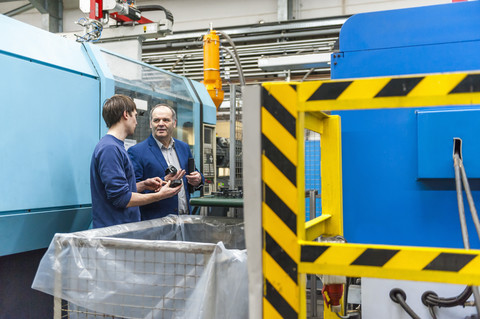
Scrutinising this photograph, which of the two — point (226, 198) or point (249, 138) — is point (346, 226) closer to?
point (249, 138)

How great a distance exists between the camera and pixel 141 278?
57.1 inches

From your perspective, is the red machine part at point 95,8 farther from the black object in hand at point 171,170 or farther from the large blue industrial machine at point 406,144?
the large blue industrial machine at point 406,144

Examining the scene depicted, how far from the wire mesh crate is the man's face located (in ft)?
3.95

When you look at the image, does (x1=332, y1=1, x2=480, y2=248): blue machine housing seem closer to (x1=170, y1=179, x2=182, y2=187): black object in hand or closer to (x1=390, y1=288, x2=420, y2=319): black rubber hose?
(x1=390, y1=288, x2=420, y2=319): black rubber hose

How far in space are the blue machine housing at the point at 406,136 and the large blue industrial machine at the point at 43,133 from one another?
1.42 metres

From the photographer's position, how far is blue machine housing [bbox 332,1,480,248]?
1.49 metres

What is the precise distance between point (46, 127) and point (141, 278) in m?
1.14

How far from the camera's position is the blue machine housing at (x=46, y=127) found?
202 cm

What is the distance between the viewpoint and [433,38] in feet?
5.36

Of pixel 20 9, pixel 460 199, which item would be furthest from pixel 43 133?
pixel 20 9

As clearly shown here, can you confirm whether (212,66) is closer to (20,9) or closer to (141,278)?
(141,278)

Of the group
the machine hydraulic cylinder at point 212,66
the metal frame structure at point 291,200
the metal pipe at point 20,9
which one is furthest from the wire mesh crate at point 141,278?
the metal pipe at point 20,9

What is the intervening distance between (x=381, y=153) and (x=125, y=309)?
1037 mm

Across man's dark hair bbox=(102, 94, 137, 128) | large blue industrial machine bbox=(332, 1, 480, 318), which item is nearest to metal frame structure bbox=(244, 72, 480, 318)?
large blue industrial machine bbox=(332, 1, 480, 318)
